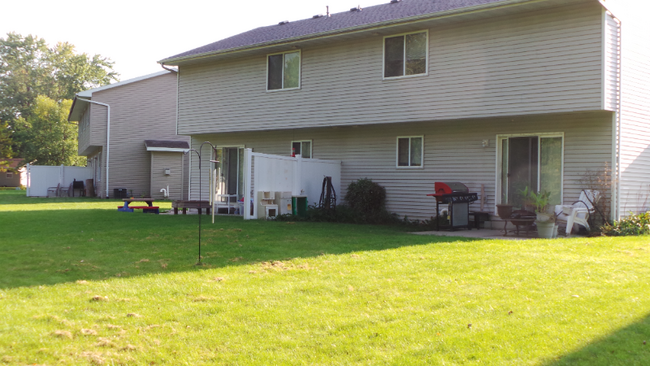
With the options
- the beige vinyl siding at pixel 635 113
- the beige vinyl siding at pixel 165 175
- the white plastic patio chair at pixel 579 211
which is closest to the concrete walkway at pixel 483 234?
the white plastic patio chair at pixel 579 211

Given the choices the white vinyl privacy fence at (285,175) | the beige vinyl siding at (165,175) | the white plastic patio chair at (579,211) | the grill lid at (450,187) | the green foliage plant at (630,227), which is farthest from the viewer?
the beige vinyl siding at (165,175)

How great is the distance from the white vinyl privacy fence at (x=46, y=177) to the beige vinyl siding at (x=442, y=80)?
18.3 meters

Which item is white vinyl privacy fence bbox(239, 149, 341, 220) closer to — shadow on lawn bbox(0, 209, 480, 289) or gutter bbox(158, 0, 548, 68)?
shadow on lawn bbox(0, 209, 480, 289)

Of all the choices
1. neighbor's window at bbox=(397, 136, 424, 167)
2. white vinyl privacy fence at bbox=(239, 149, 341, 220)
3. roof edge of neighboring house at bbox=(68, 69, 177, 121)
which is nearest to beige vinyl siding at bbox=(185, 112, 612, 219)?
neighbor's window at bbox=(397, 136, 424, 167)

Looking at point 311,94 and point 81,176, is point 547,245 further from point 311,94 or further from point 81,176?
point 81,176

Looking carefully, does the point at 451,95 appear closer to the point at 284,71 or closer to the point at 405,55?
the point at 405,55

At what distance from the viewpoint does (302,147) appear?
17156 millimetres

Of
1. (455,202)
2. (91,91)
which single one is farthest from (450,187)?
(91,91)

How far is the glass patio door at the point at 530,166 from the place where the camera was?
12.5 meters

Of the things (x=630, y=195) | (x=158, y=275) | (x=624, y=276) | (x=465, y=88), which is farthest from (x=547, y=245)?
(x=158, y=275)

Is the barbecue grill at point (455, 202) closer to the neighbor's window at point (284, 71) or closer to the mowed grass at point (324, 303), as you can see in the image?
the mowed grass at point (324, 303)

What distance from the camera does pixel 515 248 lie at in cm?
864

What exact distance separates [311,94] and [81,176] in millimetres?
22931

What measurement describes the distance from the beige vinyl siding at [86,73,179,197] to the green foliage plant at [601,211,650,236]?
22227 millimetres
